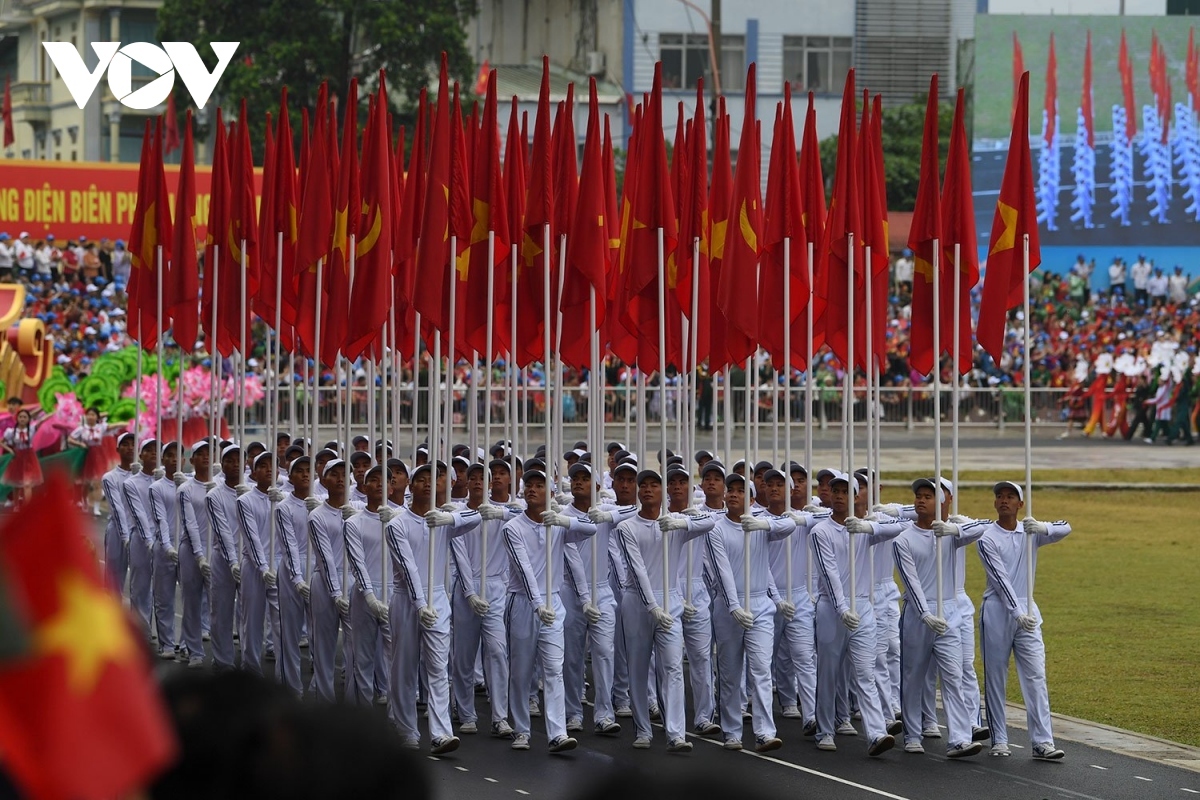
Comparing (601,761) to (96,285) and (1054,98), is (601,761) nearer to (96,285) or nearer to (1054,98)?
(96,285)

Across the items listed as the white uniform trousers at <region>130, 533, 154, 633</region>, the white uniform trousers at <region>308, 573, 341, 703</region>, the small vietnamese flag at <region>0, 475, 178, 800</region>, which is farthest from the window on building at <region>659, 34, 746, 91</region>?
the small vietnamese flag at <region>0, 475, 178, 800</region>

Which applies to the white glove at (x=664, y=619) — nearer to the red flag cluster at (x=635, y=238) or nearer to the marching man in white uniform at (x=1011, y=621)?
the marching man in white uniform at (x=1011, y=621)

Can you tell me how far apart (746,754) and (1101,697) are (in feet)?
10.1

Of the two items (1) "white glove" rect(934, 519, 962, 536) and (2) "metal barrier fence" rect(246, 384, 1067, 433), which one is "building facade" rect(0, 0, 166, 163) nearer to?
(2) "metal barrier fence" rect(246, 384, 1067, 433)

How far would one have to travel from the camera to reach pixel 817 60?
5447 cm

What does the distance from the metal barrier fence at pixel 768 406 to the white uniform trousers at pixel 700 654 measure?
1847 cm

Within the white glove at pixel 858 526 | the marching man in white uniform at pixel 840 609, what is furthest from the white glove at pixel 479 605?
the white glove at pixel 858 526

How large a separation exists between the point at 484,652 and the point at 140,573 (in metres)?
4.75

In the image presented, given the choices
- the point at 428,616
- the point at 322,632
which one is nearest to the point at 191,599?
the point at 322,632

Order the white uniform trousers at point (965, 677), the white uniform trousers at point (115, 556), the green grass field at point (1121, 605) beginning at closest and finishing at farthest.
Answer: the white uniform trousers at point (965, 677), the green grass field at point (1121, 605), the white uniform trousers at point (115, 556)

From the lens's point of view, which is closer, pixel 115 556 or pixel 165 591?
pixel 165 591

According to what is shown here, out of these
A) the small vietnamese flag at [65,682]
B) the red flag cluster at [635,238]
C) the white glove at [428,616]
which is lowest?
the white glove at [428,616]

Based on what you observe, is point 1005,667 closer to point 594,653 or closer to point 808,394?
point 808,394

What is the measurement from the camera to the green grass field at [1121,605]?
13.6m
